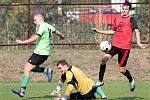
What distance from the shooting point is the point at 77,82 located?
11.3 meters

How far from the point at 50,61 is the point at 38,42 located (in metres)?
6.63

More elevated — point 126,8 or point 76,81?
point 126,8

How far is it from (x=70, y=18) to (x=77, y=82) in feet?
34.9

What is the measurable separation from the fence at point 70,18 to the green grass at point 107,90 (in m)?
4.58

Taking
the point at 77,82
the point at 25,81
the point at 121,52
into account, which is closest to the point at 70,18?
the point at 121,52

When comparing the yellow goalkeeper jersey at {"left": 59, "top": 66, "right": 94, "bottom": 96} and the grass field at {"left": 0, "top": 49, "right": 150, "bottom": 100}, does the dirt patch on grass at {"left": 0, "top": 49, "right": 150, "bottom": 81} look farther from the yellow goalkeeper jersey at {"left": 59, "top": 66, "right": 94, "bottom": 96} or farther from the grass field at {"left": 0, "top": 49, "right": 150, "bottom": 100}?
→ the yellow goalkeeper jersey at {"left": 59, "top": 66, "right": 94, "bottom": 96}

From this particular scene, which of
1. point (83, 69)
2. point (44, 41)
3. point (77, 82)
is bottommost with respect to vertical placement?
point (83, 69)

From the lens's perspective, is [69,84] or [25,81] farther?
[25,81]

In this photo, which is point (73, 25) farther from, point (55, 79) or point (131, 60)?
point (55, 79)

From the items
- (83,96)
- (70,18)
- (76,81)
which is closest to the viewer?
(76,81)

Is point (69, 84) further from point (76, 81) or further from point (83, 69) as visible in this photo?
point (83, 69)

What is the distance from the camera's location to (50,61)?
63.2 feet

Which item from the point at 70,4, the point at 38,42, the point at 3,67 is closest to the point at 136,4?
the point at 70,4

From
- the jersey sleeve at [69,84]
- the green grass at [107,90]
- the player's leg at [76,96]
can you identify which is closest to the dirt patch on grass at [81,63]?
the green grass at [107,90]
